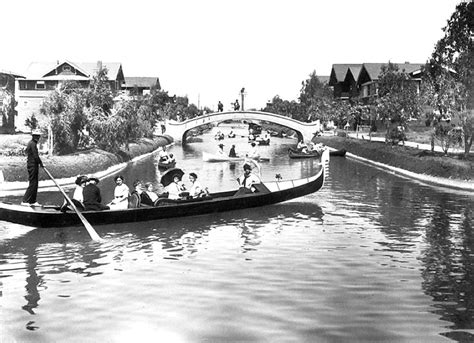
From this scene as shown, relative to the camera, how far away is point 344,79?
9225cm

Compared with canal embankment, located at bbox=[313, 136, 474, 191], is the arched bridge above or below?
above

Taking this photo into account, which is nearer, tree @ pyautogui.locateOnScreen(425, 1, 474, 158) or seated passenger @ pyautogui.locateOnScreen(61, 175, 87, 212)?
seated passenger @ pyautogui.locateOnScreen(61, 175, 87, 212)

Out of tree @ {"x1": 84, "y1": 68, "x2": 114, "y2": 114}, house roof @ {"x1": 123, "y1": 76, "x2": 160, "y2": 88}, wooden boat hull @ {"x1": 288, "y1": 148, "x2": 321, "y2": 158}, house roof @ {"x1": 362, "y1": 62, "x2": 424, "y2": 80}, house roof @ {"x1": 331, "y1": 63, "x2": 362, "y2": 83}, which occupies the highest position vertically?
house roof @ {"x1": 123, "y1": 76, "x2": 160, "y2": 88}

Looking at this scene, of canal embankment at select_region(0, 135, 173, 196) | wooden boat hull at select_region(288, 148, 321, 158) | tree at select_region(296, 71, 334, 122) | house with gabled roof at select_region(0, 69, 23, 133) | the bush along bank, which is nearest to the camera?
canal embankment at select_region(0, 135, 173, 196)

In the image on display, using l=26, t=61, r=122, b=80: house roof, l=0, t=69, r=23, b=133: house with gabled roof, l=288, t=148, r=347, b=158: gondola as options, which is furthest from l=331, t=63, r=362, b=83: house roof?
l=0, t=69, r=23, b=133: house with gabled roof

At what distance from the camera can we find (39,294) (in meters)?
10.7

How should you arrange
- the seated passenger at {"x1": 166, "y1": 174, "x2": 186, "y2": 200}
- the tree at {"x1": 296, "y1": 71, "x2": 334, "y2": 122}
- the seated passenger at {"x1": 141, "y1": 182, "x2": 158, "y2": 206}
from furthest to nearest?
the tree at {"x1": 296, "y1": 71, "x2": 334, "y2": 122}, the seated passenger at {"x1": 166, "y1": 174, "x2": 186, "y2": 200}, the seated passenger at {"x1": 141, "y1": 182, "x2": 158, "y2": 206}

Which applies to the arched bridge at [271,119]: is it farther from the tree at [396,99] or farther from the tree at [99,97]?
the tree at [99,97]

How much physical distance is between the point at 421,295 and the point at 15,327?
23.8 ft

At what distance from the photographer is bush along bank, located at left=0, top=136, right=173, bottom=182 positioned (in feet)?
86.5

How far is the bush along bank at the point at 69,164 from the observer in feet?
86.5

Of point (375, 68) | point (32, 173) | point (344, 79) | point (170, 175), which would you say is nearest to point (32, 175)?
point (32, 173)

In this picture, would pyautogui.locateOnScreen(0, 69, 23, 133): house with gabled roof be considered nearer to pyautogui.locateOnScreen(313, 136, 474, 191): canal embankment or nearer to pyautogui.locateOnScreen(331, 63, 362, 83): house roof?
pyautogui.locateOnScreen(313, 136, 474, 191): canal embankment

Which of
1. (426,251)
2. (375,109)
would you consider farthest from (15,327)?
(375,109)
